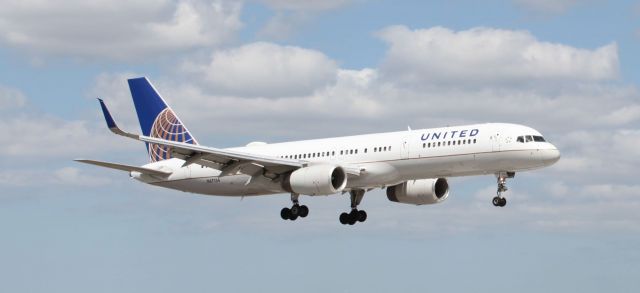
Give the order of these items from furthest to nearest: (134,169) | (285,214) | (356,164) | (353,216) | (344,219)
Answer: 1. (344,219)
2. (353,216)
3. (134,169)
4. (285,214)
5. (356,164)

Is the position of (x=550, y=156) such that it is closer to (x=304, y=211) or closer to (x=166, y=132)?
(x=304, y=211)

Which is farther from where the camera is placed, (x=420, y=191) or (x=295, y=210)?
(x=420, y=191)

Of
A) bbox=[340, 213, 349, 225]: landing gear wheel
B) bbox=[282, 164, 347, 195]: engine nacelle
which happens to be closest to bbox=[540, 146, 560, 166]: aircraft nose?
bbox=[282, 164, 347, 195]: engine nacelle

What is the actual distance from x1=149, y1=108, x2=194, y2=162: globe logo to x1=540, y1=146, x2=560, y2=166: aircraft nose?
2468cm

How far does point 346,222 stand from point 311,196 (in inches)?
286

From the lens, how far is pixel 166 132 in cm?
7681

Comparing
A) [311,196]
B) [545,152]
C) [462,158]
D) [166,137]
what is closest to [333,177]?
[311,196]

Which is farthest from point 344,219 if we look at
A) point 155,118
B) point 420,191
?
point 155,118

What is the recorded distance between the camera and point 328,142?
6656 centimetres

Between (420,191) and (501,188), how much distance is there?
27.7 ft

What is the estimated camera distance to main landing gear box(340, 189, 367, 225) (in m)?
70.4

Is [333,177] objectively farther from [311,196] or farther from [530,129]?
[530,129]

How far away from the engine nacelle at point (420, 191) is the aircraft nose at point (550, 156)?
9.73 metres

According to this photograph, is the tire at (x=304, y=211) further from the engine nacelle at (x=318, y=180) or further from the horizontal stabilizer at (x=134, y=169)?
the horizontal stabilizer at (x=134, y=169)
